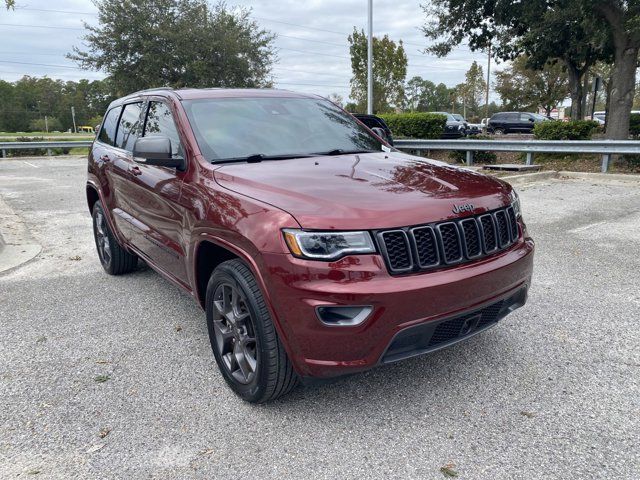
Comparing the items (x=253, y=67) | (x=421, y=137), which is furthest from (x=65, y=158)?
(x=421, y=137)

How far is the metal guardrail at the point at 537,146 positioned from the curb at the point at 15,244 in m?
9.38

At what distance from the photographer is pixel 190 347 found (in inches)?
143

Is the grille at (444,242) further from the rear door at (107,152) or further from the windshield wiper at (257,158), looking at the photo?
the rear door at (107,152)

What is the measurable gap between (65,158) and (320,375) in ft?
78.0

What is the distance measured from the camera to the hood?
2.43 meters

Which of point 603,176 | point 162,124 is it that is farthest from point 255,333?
point 603,176

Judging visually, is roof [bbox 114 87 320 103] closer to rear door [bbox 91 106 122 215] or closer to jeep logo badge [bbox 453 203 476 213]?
rear door [bbox 91 106 122 215]

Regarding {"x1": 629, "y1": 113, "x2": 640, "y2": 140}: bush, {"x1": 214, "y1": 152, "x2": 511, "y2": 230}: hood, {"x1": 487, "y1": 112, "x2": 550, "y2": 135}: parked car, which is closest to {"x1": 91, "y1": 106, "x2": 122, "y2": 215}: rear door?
{"x1": 214, "y1": 152, "x2": 511, "y2": 230}: hood

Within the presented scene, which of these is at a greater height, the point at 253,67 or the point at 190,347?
the point at 253,67

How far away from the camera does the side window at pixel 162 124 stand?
11.5 feet

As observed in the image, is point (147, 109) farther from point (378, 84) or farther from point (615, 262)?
point (378, 84)

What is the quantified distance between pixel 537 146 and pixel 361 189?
10.6 meters

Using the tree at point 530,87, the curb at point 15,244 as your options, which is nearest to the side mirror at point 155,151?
the curb at point 15,244

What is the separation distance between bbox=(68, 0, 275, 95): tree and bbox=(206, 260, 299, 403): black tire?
89.9 feet
